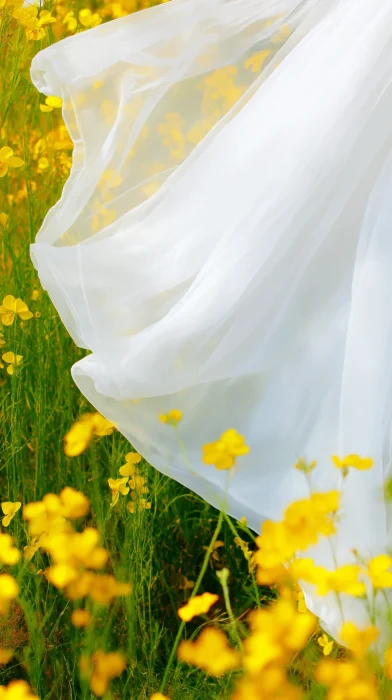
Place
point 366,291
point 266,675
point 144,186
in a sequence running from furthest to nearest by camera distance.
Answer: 1. point 144,186
2. point 366,291
3. point 266,675

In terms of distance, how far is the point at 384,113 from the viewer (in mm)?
1115

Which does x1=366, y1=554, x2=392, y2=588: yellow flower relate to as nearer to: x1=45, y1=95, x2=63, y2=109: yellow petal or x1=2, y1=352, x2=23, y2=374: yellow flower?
x1=2, y1=352, x2=23, y2=374: yellow flower

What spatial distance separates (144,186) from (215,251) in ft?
0.87

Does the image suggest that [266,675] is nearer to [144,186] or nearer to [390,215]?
[390,215]

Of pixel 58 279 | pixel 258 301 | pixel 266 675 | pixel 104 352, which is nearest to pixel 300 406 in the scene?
pixel 258 301

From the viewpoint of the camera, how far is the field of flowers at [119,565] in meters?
0.63

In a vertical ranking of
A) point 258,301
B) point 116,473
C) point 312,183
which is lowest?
point 116,473

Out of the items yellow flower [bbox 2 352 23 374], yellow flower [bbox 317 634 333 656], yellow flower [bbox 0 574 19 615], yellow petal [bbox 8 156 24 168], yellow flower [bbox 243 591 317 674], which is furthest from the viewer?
yellow petal [bbox 8 156 24 168]

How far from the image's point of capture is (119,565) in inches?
40.9

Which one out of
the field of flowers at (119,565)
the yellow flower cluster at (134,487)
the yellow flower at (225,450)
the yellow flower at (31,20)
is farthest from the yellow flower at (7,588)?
the yellow flower at (31,20)

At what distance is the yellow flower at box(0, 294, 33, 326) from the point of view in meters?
1.15

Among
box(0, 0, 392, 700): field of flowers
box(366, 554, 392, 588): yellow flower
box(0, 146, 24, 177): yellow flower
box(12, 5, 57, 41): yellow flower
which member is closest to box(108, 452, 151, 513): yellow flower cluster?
box(0, 0, 392, 700): field of flowers

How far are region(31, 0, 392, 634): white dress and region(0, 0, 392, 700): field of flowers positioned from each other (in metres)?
0.04

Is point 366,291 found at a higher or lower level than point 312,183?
lower
